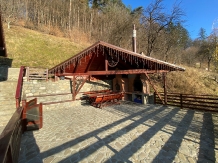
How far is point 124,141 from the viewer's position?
3.84 metres

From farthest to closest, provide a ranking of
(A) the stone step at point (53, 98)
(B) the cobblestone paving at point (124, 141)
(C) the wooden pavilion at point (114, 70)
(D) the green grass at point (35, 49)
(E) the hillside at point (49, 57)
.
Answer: (E) the hillside at point (49, 57), (D) the green grass at point (35, 49), (C) the wooden pavilion at point (114, 70), (A) the stone step at point (53, 98), (B) the cobblestone paving at point (124, 141)

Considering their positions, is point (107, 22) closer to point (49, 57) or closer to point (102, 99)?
point (49, 57)

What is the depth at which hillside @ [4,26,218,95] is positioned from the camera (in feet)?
41.0

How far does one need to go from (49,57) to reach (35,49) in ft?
6.59

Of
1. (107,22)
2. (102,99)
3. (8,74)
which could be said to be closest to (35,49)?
(8,74)

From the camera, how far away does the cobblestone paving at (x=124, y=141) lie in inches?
121

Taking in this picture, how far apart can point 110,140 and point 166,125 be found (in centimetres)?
257

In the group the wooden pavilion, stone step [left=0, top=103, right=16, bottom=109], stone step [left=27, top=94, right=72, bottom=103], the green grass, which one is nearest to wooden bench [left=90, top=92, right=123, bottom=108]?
the wooden pavilion

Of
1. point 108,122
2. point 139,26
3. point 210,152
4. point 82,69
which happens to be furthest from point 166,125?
point 139,26

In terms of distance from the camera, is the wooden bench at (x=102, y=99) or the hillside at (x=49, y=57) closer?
the wooden bench at (x=102, y=99)

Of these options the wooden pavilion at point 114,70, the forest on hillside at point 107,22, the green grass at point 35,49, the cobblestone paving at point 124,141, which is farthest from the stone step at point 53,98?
the forest on hillside at point 107,22

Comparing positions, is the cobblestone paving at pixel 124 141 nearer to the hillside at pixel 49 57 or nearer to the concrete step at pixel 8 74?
the concrete step at pixel 8 74

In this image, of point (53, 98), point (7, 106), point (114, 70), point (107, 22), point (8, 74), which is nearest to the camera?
point (7, 106)

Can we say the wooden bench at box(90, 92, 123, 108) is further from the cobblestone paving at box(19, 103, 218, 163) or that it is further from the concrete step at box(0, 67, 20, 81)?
the concrete step at box(0, 67, 20, 81)
